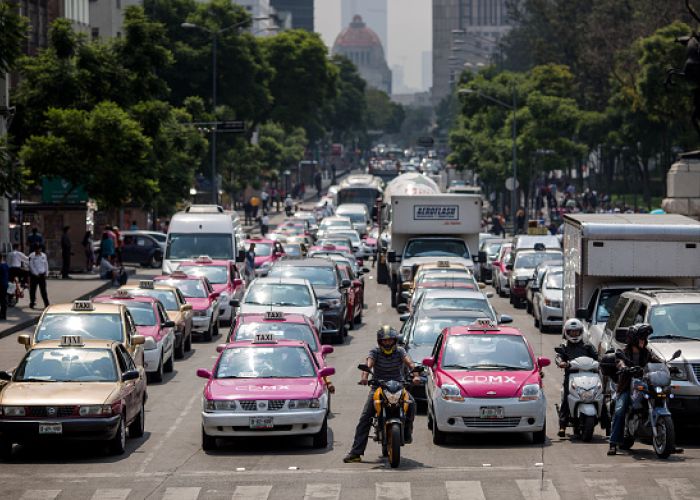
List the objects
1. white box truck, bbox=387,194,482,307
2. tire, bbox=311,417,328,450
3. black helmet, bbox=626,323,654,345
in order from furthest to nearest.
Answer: white box truck, bbox=387,194,482,307, tire, bbox=311,417,328,450, black helmet, bbox=626,323,654,345

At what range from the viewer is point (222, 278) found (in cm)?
3956

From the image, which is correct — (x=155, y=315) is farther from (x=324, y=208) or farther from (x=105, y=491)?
(x=324, y=208)

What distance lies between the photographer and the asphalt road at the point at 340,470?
55.9ft

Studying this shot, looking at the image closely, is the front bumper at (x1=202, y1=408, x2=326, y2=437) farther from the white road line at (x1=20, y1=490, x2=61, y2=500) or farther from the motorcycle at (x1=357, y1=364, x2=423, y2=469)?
the white road line at (x1=20, y1=490, x2=61, y2=500)

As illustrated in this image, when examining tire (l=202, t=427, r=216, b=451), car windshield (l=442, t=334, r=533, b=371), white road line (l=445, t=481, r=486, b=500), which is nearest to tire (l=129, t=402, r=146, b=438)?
tire (l=202, t=427, r=216, b=451)

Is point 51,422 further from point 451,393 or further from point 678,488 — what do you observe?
point 678,488

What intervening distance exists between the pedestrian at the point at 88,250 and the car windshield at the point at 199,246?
454 inches

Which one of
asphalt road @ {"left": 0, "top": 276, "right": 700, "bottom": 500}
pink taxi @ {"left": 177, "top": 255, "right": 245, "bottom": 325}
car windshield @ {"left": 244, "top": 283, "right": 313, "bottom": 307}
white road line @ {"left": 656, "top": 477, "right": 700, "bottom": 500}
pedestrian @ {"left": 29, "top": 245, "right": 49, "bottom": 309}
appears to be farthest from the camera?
pedestrian @ {"left": 29, "top": 245, "right": 49, "bottom": 309}

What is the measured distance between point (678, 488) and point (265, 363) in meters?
6.17

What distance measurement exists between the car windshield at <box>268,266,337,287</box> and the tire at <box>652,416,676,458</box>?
18472mm

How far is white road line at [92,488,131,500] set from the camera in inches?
663

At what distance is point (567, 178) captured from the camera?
124 m

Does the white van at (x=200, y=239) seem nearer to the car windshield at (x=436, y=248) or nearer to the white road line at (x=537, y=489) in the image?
the car windshield at (x=436, y=248)

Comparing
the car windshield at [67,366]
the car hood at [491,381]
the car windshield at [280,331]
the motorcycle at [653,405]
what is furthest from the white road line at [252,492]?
the car windshield at [280,331]
